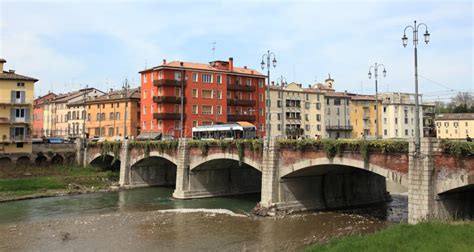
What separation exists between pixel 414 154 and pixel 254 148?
58.6ft

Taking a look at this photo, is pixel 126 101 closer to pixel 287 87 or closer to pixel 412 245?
pixel 287 87

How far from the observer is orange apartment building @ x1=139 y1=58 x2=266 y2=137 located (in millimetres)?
80438

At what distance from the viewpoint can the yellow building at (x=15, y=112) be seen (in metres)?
68.2

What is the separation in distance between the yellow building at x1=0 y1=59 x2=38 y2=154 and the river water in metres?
21.5

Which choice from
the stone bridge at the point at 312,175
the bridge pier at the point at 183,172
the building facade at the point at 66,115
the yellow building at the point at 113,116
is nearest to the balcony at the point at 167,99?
the yellow building at the point at 113,116

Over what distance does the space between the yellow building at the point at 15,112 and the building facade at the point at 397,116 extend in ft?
254

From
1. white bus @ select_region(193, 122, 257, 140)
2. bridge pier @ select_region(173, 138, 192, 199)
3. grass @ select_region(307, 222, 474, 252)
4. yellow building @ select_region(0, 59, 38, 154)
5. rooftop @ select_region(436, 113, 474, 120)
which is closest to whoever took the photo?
grass @ select_region(307, 222, 474, 252)

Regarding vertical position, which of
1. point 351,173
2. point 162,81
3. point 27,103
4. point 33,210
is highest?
point 162,81

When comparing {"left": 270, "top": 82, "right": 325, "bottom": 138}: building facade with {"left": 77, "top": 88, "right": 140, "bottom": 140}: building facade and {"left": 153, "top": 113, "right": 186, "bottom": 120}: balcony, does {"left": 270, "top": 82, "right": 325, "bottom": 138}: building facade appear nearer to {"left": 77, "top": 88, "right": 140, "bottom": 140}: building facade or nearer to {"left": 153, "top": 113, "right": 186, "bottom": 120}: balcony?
{"left": 153, "top": 113, "right": 186, "bottom": 120}: balcony

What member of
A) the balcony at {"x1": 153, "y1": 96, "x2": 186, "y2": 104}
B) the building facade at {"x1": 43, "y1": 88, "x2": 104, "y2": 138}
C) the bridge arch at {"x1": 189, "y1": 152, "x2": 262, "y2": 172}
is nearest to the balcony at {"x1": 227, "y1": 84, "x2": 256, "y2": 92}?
the balcony at {"x1": 153, "y1": 96, "x2": 186, "y2": 104}

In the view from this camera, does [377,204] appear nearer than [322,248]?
No

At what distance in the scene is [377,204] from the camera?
152 feet

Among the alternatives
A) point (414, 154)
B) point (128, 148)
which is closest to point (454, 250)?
point (414, 154)

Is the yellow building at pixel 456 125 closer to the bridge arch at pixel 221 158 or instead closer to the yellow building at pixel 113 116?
the yellow building at pixel 113 116
